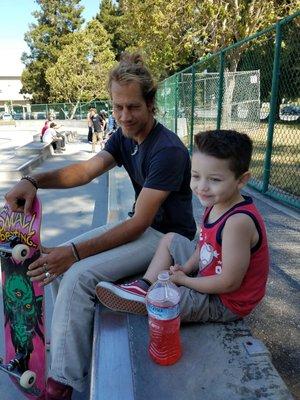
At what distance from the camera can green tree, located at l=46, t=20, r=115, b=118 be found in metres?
37.8

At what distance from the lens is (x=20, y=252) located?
6.59ft

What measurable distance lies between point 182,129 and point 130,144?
9.97 metres

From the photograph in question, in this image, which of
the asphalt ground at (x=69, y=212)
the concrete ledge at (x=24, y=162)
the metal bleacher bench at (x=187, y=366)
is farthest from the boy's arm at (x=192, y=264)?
the concrete ledge at (x=24, y=162)

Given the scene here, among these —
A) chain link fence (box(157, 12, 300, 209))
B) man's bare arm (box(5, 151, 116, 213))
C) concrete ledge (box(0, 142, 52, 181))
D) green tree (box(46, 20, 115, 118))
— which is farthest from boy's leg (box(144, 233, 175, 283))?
green tree (box(46, 20, 115, 118))

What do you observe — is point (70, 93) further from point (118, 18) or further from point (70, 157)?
point (70, 157)

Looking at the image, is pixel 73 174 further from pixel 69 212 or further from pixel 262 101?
pixel 262 101

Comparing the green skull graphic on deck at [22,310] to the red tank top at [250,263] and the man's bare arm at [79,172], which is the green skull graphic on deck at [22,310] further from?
the red tank top at [250,263]

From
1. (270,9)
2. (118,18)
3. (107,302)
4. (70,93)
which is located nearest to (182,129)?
(270,9)

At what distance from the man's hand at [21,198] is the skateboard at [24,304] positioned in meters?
0.04

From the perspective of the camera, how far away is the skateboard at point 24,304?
2.12 m

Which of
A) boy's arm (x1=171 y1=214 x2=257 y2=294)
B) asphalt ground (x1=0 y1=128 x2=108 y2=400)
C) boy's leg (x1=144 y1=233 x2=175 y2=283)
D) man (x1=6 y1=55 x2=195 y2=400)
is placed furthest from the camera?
asphalt ground (x1=0 y1=128 x2=108 y2=400)

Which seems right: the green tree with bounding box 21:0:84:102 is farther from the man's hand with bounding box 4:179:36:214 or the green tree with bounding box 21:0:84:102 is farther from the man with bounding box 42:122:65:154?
the man's hand with bounding box 4:179:36:214

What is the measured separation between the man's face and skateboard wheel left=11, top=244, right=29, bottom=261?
0.96m

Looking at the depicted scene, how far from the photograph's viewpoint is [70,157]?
13.8 m
